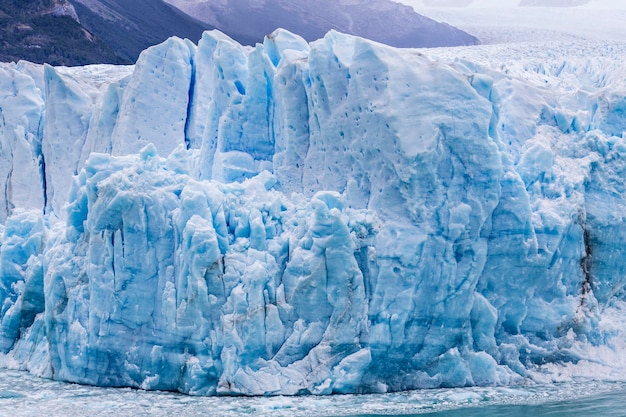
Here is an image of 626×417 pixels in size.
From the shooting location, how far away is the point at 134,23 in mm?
29594

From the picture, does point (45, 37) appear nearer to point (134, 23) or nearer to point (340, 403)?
point (134, 23)

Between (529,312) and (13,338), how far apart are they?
5.77 metres

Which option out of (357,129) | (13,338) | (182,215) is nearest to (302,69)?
(357,129)

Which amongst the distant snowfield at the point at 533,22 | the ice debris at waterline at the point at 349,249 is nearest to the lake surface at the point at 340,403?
the ice debris at waterline at the point at 349,249

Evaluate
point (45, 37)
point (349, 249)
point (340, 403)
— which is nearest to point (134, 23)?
point (45, 37)

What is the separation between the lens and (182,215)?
9359 millimetres

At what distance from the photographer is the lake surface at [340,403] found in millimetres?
8148

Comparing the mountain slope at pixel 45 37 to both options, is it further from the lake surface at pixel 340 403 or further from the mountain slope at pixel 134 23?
the lake surface at pixel 340 403

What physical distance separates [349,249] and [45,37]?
59.3 ft

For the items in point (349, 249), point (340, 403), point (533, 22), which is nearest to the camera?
point (340, 403)

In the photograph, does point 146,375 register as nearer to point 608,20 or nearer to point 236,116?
point 236,116

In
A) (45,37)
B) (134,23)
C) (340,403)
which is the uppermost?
(134,23)

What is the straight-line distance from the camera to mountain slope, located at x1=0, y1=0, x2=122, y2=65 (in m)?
24.0

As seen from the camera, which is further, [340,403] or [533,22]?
[533,22]
